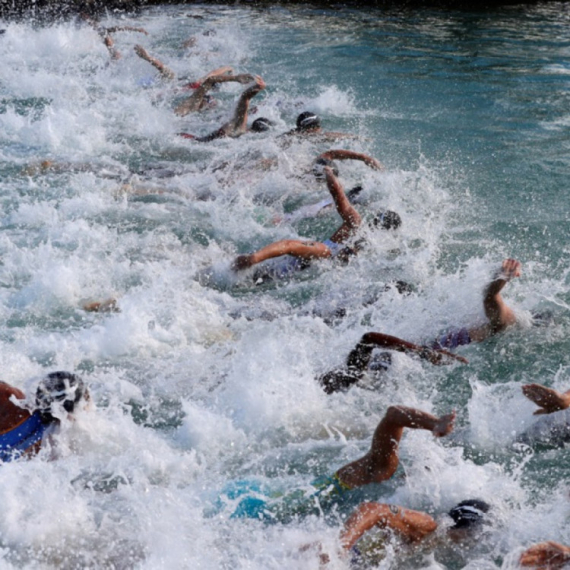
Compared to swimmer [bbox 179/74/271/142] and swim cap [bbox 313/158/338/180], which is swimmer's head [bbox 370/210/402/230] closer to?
swim cap [bbox 313/158/338/180]

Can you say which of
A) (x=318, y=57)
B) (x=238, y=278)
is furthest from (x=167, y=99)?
(x=238, y=278)

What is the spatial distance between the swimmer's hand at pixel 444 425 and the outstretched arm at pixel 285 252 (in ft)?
10.3

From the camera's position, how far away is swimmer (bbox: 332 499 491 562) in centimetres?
395

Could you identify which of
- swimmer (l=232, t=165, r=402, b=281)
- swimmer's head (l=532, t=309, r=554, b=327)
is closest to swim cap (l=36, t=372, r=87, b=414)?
swimmer (l=232, t=165, r=402, b=281)

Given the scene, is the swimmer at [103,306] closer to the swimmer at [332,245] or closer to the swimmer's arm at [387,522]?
the swimmer at [332,245]

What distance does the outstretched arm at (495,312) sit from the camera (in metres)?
5.69

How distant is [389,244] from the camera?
750 centimetres

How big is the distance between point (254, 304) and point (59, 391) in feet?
8.01

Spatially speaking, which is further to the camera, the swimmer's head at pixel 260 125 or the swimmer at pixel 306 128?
the swimmer's head at pixel 260 125

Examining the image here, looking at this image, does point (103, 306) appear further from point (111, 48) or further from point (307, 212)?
point (111, 48)

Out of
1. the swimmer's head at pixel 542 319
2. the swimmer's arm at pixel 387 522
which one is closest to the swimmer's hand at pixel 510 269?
the swimmer's head at pixel 542 319

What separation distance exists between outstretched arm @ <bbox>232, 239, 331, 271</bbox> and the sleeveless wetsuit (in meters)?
2.71

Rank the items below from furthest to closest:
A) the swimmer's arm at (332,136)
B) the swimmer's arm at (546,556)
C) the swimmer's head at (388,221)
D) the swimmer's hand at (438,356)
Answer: the swimmer's arm at (332,136) < the swimmer's head at (388,221) < the swimmer's hand at (438,356) < the swimmer's arm at (546,556)

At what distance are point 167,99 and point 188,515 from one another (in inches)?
349
